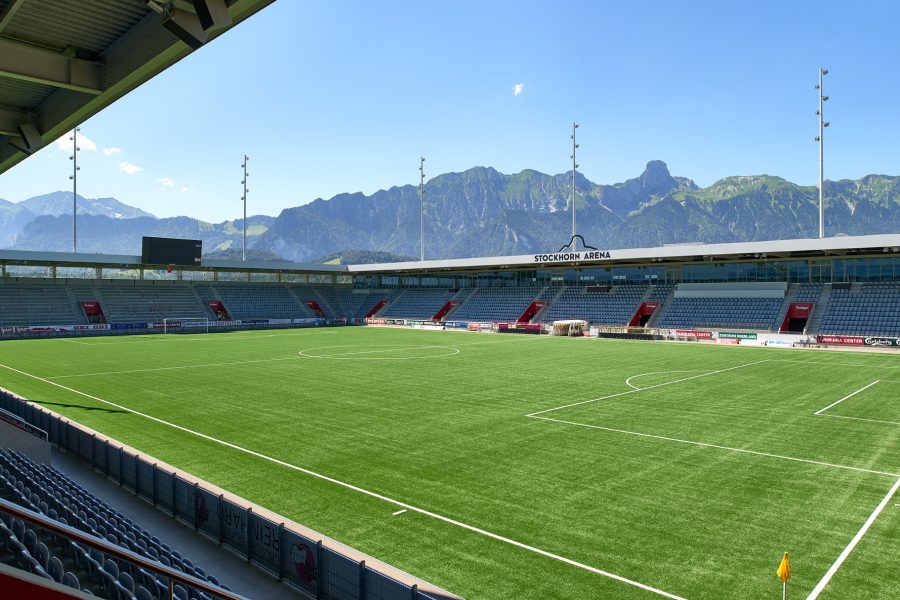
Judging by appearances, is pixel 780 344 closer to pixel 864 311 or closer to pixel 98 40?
pixel 864 311

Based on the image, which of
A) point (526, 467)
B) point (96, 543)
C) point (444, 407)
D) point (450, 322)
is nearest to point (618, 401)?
point (444, 407)

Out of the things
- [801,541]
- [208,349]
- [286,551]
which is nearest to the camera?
[286,551]

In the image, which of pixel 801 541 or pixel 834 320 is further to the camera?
pixel 834 320

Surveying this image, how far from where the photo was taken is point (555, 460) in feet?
51.5

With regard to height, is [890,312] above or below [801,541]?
above

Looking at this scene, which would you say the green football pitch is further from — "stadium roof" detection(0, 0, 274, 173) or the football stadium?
"stadium roof" detection(0, 0, 274, 173)

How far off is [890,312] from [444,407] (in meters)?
43.5

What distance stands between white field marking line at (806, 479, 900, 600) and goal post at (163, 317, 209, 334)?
207ft

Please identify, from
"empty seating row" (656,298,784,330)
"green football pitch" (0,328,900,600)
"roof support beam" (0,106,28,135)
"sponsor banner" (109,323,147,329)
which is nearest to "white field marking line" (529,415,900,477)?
"green football pitch" (0,328,900,600)

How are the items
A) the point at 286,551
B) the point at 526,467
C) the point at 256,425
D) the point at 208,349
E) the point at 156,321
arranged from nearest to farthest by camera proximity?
1. the point at 286,551
2. the point at 526,467
3. the point at 256,425
4. the point at 208,349
5. the point at 156,321

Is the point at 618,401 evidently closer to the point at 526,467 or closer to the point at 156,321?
the point at 526,467

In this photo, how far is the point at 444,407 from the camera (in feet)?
74.1

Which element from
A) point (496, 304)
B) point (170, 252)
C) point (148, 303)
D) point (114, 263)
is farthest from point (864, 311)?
point (148, 303)

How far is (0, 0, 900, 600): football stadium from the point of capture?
791 centimetres
